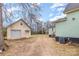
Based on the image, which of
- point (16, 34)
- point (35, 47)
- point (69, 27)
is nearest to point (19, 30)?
point (16, 34)

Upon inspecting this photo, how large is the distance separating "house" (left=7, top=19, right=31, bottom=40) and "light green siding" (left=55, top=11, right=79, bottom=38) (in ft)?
1.05

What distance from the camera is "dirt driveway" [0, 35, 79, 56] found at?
2.84 meters

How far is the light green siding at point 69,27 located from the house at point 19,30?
12.6 inches

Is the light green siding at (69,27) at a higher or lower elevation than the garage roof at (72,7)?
lower

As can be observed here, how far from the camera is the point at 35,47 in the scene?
9.37 feet

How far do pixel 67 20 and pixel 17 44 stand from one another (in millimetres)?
588

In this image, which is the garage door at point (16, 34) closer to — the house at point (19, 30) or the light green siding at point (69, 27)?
the house at point (19, 30)

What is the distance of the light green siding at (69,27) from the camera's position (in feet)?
9.20

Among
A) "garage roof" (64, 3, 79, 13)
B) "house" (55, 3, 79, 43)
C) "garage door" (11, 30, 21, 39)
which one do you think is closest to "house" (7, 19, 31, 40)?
"garage door" (11, 30, 21, 39)

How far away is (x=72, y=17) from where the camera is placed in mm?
2809

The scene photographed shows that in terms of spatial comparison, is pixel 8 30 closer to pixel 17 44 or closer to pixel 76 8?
pixel 17 44

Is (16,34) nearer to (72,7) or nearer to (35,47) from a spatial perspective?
(35,47)

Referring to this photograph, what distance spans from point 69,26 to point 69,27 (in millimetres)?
11

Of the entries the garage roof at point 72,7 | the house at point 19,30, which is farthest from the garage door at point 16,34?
the garage roof at point 72,7
